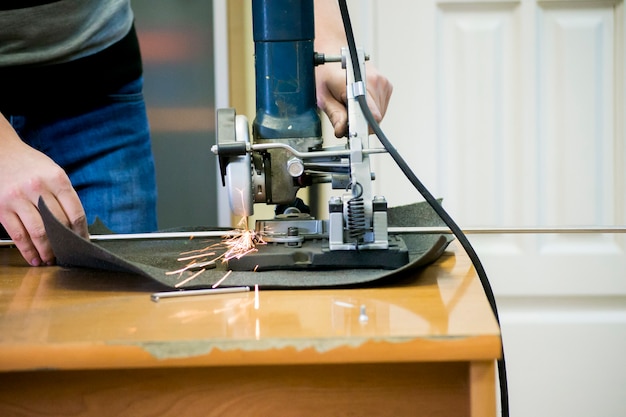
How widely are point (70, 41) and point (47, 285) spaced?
1.89 ft

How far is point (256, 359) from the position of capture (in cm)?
55

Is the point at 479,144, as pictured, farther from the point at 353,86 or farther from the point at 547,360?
the point at 353,86

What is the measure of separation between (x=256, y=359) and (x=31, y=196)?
438mm

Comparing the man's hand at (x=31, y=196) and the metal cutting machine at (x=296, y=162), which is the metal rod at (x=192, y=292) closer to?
the metal cutting machine at (x=296, y=162)

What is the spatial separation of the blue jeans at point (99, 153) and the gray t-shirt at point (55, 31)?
0.34 ft

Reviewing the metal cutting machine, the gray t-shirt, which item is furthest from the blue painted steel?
the gray t-shirt

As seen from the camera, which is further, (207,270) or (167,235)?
(167,235)

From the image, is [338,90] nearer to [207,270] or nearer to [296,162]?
[296,162]

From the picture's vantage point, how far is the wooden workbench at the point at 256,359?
55 cm

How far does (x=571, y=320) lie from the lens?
2.06 m

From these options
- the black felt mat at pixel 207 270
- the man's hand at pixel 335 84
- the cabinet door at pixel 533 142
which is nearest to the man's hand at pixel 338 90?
the man's hand at pixel 335 84

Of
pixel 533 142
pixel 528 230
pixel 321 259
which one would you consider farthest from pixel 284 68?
pixel 533 142

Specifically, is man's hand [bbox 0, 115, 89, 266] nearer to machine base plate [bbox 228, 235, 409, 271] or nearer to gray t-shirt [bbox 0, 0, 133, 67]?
machine base plate [bbox 228, 235, 409, 271]

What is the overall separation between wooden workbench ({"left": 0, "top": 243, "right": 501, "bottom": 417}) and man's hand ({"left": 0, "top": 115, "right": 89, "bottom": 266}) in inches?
9.0
